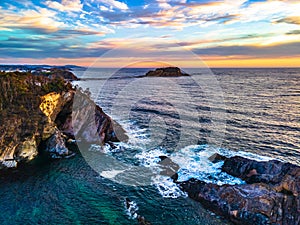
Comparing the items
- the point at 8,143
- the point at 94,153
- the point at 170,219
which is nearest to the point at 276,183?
the point at 170,219

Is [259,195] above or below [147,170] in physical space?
above

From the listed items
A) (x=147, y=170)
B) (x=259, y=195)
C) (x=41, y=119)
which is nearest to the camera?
(x=259, y=195)

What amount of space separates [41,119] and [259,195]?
36787 millimetres

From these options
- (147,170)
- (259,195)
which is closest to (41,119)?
(147,170)

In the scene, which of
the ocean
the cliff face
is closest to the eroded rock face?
the ocean

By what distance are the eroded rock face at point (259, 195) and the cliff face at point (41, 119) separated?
24127mm

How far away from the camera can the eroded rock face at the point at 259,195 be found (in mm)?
25616

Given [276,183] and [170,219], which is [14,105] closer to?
[170,219]

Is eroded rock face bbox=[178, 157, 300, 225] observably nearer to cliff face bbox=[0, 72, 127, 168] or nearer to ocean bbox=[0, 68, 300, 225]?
ocean bbox=[0, 68, 300, 225]

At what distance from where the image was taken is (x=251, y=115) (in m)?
68.7

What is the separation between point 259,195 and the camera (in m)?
27.0

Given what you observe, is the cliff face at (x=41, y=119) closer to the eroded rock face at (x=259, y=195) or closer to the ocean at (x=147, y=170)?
the ocean at (x=147, y=170)

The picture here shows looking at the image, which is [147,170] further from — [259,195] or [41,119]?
[41,119]

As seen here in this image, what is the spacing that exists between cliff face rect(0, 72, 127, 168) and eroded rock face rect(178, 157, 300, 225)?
79.2ft
